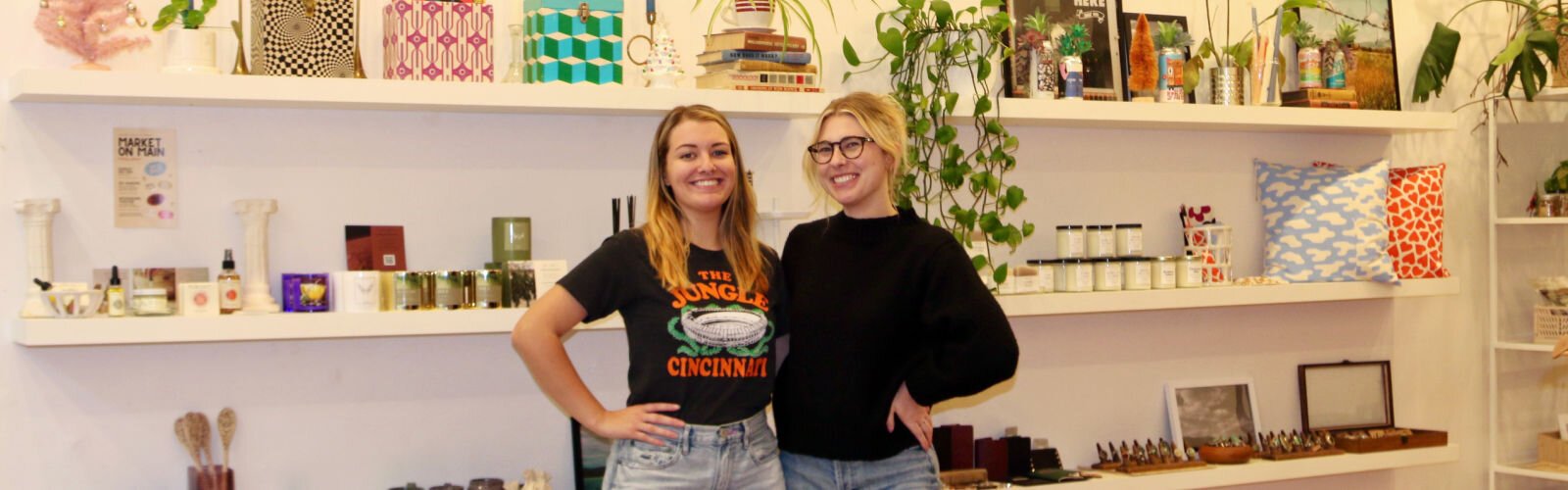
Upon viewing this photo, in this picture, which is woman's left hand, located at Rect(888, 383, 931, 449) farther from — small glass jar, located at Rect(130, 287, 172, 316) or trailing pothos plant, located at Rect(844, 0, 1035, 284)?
small glass jar, located at Rect(130, 287, 172, 316)

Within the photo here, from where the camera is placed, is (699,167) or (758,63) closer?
(699,167)

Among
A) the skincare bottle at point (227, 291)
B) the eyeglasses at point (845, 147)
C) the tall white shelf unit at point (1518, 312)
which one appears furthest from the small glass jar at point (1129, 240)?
the skincare bottle at point (227, 291)

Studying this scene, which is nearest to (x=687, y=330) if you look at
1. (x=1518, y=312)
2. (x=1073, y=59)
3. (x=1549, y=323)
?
(x=1073, y=59)

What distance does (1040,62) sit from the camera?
3459 millimetres

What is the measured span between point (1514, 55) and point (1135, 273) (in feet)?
3.98

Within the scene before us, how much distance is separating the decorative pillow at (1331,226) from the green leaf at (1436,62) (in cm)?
31

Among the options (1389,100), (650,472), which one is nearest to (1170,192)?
(1389,100)

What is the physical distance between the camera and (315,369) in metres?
3.00

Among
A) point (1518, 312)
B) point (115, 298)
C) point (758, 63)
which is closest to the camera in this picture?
point (115, 298)

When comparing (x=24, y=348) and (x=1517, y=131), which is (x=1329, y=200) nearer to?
(x=1517, y=131)

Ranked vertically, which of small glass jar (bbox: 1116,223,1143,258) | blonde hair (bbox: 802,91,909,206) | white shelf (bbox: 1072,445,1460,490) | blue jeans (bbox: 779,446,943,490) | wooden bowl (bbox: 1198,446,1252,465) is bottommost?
white shelf (bbox: 1072,445,1460,490)

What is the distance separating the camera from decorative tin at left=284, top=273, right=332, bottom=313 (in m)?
2.79

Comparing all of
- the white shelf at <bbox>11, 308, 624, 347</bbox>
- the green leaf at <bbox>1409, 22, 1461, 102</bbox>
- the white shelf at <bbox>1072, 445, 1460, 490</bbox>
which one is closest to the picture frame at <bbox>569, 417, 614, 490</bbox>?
the white shelf at <bbox>11, 308, 624, 347</bbox>

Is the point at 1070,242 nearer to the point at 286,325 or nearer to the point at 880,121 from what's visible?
the point at 880,121
